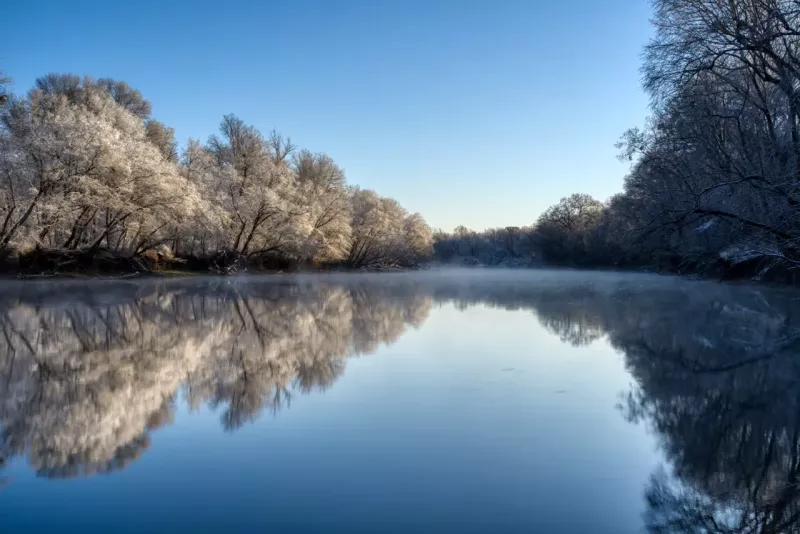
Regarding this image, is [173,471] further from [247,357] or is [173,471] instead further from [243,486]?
[247,357]

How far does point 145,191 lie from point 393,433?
3114 cm

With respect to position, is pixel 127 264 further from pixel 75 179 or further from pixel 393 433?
pixel 393 433

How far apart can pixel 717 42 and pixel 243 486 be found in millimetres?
12460

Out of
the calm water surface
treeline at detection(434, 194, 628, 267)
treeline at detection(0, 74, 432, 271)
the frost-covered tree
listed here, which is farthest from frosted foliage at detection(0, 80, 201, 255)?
treeline at detection(434, 194, 628, 267)

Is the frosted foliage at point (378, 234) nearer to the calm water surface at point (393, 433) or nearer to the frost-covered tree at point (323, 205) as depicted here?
the frost-covered tree at point (323, 205)

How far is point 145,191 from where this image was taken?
3203 cm

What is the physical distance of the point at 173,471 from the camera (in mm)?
4254

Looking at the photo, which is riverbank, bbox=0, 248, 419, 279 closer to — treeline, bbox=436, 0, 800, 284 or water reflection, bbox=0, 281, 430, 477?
water reflection, bbox=0, 281, 430, 477

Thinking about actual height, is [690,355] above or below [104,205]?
below

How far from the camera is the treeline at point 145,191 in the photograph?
27.9 meters

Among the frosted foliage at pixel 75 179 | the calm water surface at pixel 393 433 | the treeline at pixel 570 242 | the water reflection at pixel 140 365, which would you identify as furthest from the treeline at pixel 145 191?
the treeline at pixel 570 242

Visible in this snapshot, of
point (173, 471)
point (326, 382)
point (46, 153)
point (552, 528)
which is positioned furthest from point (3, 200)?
point (552, 528)

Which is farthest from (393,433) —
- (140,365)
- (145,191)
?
(145,191)

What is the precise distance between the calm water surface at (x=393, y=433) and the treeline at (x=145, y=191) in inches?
708
